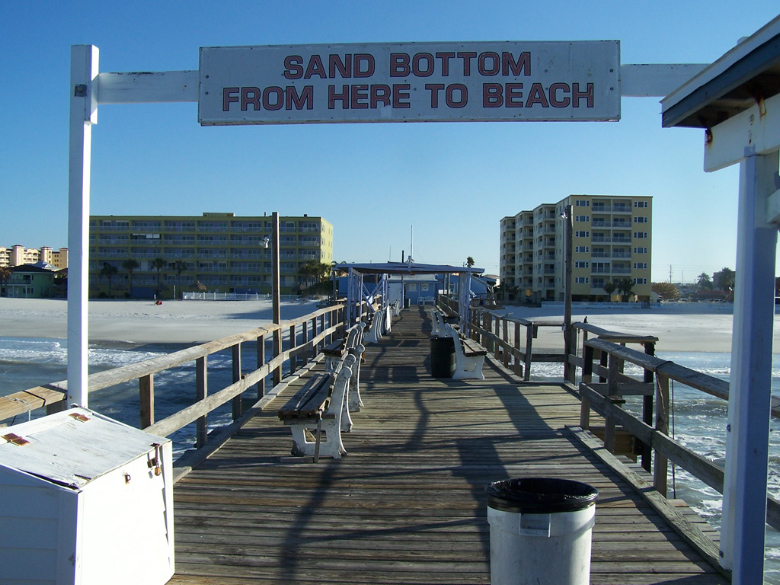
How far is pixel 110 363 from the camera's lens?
21938 mm

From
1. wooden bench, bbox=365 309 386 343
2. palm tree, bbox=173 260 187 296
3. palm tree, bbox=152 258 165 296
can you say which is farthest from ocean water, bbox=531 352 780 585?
palm tree, bbox=152 258 165 296

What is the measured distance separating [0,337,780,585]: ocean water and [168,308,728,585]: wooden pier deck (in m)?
1.30

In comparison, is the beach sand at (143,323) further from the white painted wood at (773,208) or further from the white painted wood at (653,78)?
the white painted wood at (773,208)

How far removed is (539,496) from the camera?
2723mm

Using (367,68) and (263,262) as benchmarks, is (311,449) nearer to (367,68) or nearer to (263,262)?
(367,68)

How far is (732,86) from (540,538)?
6.59 ft

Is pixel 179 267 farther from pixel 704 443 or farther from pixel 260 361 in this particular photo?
pixel 704 443

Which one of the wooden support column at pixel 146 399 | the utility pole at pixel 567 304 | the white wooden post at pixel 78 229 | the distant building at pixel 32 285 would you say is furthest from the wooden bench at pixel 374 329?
the distant building at pixel 32 285

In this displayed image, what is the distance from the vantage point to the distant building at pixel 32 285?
94062mm

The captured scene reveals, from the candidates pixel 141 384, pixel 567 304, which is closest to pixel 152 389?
pixel 141 384

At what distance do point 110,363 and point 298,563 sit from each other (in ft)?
67.9

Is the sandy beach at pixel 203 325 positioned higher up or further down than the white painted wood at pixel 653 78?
further down

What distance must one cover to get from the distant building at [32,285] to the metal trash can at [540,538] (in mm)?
102276

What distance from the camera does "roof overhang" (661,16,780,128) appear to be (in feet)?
7.81
